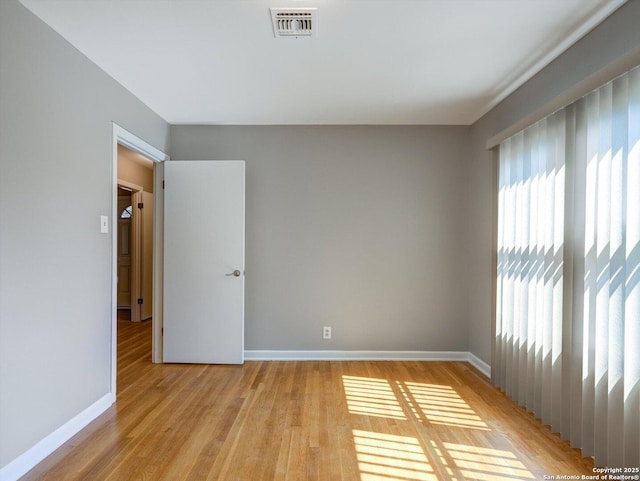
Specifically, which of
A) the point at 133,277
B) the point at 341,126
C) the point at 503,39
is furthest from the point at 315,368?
the point at 133,277

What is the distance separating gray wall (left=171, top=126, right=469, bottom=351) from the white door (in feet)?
0.80

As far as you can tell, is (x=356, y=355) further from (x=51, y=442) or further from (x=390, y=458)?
(x=51, y=442)

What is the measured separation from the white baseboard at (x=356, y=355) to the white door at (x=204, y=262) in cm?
31

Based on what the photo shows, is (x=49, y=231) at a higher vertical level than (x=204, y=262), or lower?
higher

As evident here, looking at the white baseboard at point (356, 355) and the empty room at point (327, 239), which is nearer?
the empty room at point (327, 239)

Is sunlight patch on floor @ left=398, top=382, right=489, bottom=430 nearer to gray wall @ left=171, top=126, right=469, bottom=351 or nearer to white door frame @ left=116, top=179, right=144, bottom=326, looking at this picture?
gray wall @ left=171, top=126, right=469, bottom=351

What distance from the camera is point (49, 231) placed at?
2.21m

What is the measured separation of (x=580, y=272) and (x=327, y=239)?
2.34 metres

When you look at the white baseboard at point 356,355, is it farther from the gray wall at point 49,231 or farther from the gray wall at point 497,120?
the gray wall at point 49,231

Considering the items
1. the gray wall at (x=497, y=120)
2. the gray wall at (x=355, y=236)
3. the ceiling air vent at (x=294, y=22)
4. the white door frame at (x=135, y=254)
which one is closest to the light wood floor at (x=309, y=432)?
the gray wall at (x=355, y=236)

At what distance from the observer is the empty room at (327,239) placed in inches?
78.4

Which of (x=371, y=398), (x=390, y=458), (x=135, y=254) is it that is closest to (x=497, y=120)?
(x=371, y=398)

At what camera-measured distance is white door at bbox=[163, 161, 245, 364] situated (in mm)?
3803

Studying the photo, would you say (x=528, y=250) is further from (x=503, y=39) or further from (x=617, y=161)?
(x=503, y=39)
